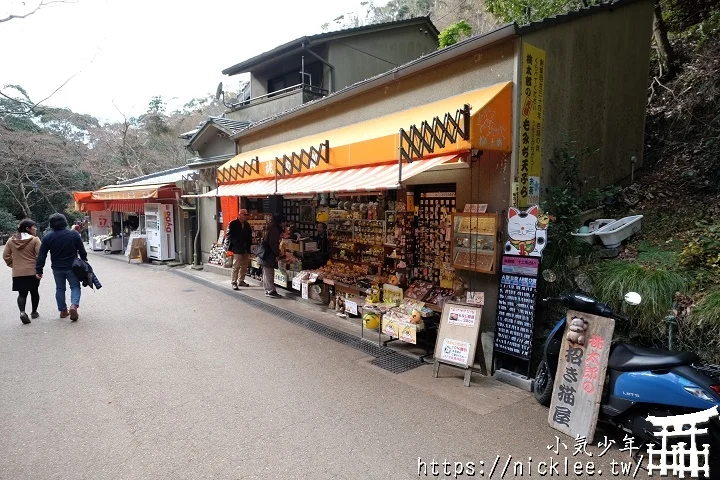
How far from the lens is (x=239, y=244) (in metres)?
11.4

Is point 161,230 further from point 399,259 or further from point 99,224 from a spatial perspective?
point 399,259

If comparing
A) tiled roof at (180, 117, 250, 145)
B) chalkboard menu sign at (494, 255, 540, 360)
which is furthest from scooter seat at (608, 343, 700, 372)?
tiled roof at (180, 117, 250, 145)

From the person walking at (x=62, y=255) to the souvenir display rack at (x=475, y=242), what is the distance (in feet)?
24.0

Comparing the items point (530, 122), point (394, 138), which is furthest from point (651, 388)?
point (394, 138)

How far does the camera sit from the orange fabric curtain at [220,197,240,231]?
43.8 feet

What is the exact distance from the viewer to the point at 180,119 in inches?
1325

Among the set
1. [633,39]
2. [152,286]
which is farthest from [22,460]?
[633,39]

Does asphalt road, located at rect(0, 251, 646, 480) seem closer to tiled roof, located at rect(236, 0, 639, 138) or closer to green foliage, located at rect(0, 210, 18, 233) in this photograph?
tiled roof, located at rect(236, 0, 639, 138)

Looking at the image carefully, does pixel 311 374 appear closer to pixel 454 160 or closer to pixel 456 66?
pixel 454 160

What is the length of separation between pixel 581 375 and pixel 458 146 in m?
2.93

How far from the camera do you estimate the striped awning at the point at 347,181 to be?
5.72 m

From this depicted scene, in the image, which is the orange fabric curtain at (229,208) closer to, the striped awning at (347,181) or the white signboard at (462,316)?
the striped awning at (347,181)

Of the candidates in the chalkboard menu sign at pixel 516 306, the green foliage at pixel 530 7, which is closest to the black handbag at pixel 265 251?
the chalkboard menu sign at pixel 516 306

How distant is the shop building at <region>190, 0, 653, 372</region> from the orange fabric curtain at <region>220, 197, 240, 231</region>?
3.12m
